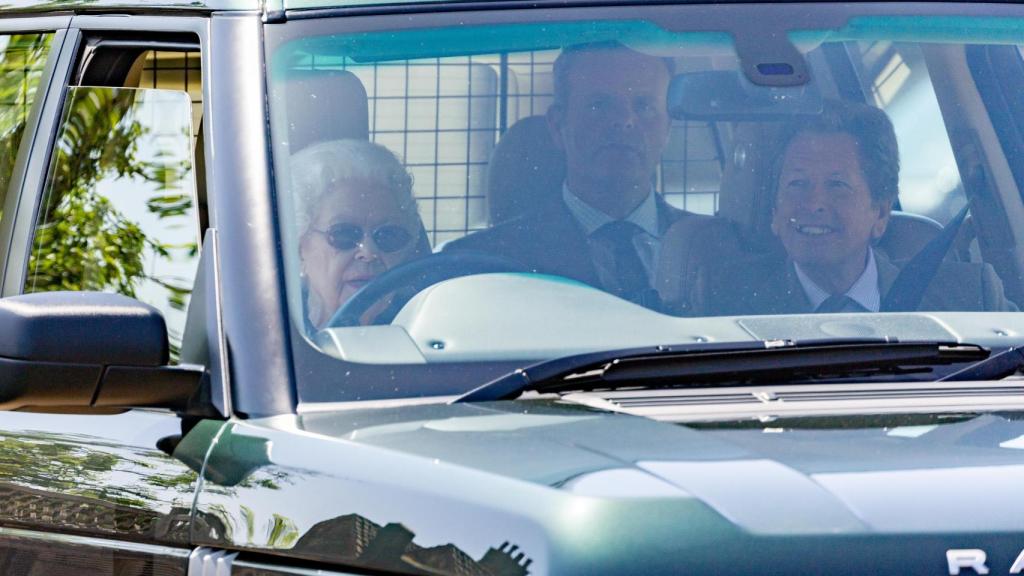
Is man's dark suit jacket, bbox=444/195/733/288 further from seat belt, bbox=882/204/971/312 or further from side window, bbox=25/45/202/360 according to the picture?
side window, bbox=25/45/202/360

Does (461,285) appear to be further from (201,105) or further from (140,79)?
(140,79)

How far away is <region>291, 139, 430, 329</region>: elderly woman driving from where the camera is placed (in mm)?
2955

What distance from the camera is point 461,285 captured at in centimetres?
303

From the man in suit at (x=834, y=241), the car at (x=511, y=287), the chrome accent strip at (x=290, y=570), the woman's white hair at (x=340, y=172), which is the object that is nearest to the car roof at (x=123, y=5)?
the car at (x=511, y=287)

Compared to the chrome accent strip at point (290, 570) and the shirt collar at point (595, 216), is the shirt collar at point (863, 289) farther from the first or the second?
the chrome accent strip at point (290, 570)

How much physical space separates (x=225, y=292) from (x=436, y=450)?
26.2 inches

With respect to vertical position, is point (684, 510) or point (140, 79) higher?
point (140, 79)

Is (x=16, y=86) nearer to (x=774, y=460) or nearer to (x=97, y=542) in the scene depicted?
(x=97, y=542)

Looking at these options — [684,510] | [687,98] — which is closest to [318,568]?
[684,510]

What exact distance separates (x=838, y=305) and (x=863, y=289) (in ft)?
0.34

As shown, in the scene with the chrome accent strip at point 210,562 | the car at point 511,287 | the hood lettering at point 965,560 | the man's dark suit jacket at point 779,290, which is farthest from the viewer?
the man's dark suit jacket at point 779,290

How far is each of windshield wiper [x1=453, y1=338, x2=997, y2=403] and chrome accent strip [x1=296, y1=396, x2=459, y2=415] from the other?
49 mm

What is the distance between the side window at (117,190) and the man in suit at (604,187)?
0.62m

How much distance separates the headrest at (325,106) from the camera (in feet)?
10.3
